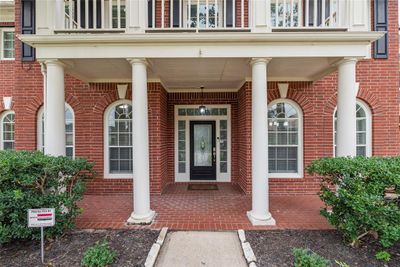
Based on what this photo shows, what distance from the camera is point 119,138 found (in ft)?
20.5

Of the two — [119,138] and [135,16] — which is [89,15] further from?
[119,138]

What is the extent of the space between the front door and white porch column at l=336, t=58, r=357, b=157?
3873mm

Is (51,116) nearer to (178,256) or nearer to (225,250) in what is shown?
(178,256)

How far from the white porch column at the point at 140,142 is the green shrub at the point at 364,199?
2.99m

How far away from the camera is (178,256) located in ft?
10.7

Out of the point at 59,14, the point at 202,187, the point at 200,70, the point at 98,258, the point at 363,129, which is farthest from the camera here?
the point at 202,187

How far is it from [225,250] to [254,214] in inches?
41.5

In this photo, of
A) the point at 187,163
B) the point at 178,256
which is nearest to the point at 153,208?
the point at 178,256

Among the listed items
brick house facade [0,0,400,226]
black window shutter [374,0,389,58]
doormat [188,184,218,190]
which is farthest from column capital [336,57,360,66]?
doormat [188,184,218,190]

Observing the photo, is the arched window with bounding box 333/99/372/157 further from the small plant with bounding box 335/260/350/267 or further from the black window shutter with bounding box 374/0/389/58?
the small plant with bounding box 335/260/350/267

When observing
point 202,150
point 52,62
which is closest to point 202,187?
point 202,150

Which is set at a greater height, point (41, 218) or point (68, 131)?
point (68, 131)

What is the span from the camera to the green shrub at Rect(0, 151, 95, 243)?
3.25m

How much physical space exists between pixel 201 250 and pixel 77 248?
1.79m
